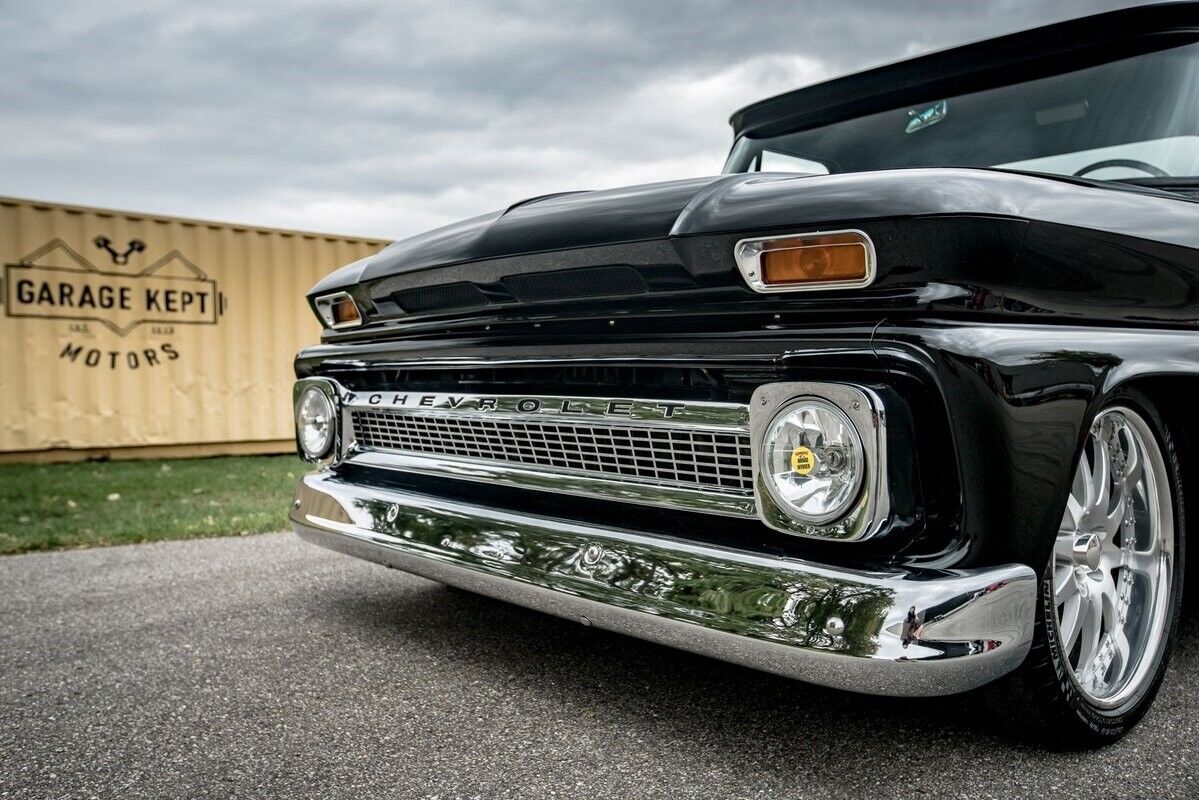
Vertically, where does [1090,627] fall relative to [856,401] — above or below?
below

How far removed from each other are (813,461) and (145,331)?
8823 mm

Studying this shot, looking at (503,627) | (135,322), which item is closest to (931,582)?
(503,627)

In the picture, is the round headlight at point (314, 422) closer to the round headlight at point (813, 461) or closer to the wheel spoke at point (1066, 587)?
the round headlight at point (813, 461)

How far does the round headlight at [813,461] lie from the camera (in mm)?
1630

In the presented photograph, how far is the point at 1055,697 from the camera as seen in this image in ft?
5.95

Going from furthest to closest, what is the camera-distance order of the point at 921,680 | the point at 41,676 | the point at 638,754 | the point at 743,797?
the point at 41,676 < the point at 638,754 < the point at 743,797 < the point at 921,680

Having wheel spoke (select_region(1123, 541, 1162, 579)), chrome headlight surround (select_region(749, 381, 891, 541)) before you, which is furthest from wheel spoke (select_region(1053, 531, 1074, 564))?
chrome headlight surround (select_region(749, 381, 891, 541))

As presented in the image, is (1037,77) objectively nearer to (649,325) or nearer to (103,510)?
(649,325)

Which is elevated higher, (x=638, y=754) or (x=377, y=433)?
(x=377, y=433)

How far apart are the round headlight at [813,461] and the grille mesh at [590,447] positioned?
0.10 meters

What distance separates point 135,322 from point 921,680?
9.06 m

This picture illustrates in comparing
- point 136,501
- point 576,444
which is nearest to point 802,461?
point 576,444

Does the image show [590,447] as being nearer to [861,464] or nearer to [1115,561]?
[861,464]

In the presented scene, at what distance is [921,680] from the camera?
1523 millimetres
